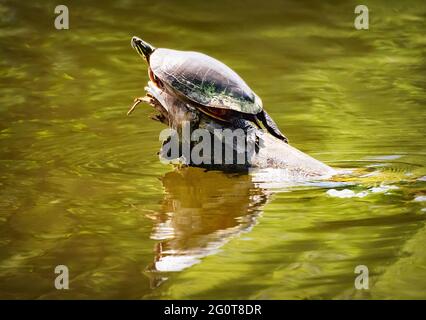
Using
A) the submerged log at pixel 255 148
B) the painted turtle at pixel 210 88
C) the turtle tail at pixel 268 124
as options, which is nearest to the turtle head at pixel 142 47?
the painted turtle at pixel 210 88

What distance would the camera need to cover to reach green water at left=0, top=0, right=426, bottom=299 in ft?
14.4

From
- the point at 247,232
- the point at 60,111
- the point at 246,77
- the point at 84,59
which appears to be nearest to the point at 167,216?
the point at 247,232

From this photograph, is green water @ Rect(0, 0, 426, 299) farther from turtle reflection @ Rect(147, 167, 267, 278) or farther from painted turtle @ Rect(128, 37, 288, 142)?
painted turtle @ Rect(128, 37, 288, 142)

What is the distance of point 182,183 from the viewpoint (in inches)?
233

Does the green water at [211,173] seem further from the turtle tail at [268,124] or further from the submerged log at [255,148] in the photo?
the turtle tail at [268,124]

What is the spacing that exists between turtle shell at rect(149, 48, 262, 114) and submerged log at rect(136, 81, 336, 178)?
4.5 inches

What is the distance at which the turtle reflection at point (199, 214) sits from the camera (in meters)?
4.61

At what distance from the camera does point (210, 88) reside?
5676 millimetres

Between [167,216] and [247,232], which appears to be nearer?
[247,232]

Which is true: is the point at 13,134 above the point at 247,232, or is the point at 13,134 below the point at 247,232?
above

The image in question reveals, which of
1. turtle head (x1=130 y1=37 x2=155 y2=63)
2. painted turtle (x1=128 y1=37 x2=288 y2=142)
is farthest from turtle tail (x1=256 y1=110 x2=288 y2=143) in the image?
turtle head (x1=130 y1=37 x2=155 y2=63)

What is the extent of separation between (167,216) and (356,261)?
1216mm
